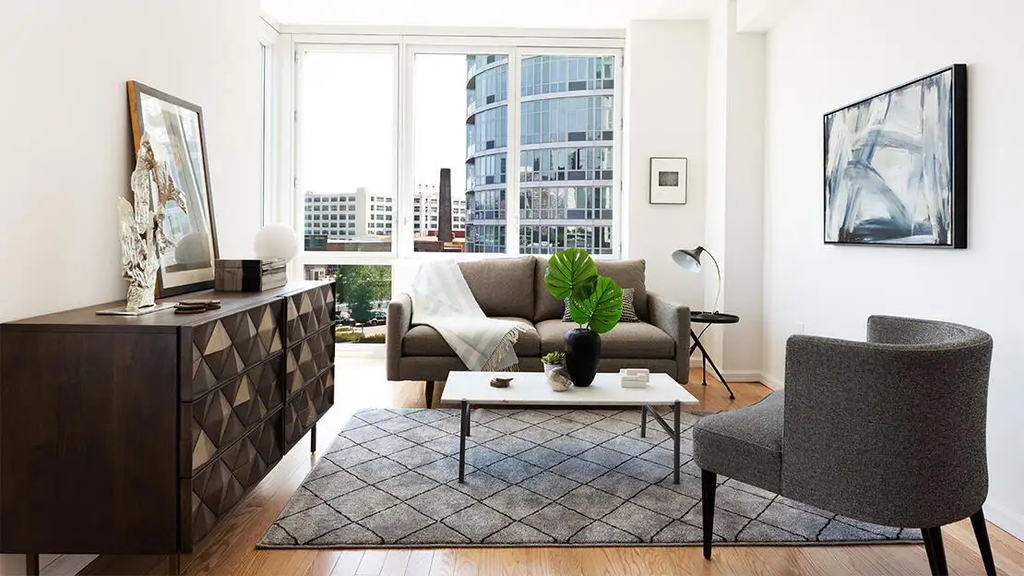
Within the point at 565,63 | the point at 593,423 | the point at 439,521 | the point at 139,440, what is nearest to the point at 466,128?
the point at 565,63

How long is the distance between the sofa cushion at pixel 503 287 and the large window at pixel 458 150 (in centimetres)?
91

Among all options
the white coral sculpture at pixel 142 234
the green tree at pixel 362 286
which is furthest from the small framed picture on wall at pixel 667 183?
the white coral sculpture at pixel 142 234

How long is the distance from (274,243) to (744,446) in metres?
2.35

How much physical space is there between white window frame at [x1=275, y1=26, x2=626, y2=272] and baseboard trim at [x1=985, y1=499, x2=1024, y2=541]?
3.59 m

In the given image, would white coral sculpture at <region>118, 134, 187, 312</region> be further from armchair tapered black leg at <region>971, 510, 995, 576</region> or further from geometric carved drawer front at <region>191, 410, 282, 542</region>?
armchair tapered black leg at <region>971, 510, 995, 576</region>

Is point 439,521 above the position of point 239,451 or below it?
below

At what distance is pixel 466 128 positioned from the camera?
5.98 m

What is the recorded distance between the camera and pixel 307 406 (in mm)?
3113

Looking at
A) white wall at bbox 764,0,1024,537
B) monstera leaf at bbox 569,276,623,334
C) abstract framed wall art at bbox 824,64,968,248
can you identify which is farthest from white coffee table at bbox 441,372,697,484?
abstract framed wall art at bbox 824,64,968,248

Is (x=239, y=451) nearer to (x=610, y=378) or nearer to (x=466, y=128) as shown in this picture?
(x=610, y=378)

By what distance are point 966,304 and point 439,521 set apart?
2.27 meters

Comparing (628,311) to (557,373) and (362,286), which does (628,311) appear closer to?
(557,373)

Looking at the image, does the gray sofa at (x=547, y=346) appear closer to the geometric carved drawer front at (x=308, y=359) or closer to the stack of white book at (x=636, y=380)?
the geometric carved drawer front at (x=308, y=359)

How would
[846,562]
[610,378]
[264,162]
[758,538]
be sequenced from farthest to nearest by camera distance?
[264,162] < [610,378] < [758,538] < [846,562]
